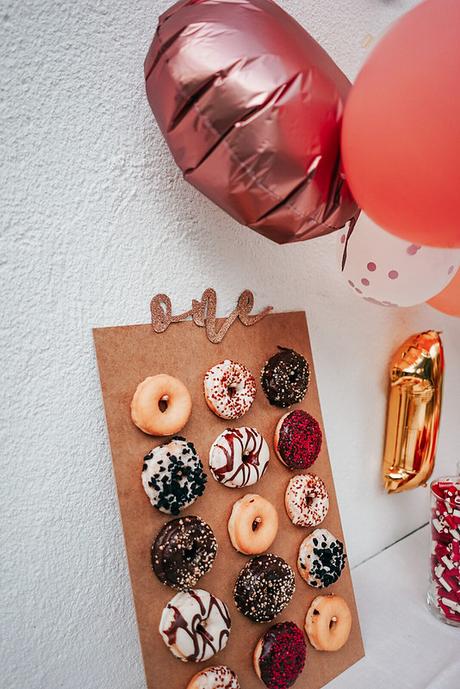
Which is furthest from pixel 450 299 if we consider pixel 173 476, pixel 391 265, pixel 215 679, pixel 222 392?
pixel 215 679

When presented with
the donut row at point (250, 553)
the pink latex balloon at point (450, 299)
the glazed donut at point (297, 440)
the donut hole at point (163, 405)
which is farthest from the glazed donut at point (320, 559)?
the pink latex balloon at point (450, 299)

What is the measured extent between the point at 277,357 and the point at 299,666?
0.45 metres

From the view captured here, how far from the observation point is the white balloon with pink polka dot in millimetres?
682

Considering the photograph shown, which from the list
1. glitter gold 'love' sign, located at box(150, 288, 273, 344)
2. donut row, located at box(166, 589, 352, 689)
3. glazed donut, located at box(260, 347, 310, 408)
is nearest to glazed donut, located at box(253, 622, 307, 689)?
donut row, located at box(166, 589, 352, 689)

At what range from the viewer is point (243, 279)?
80 cm

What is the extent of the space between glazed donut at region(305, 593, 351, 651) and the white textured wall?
0.27 meters

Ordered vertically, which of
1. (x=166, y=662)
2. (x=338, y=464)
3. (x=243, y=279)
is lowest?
(x=166, y=662)

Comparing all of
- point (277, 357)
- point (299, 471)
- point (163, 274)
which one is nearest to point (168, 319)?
point (163, 274)

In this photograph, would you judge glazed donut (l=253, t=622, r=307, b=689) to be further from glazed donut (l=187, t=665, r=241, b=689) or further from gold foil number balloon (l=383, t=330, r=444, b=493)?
gold foil number balloon (l=383, t=330, r=444, b=493)

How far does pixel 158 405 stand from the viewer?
2.22 feet

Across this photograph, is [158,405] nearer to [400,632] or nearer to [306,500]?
[306,500]

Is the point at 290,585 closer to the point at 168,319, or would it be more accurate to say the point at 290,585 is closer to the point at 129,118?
the point at 168,319

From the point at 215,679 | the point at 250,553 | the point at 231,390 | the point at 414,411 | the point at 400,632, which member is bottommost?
the point at 400,632

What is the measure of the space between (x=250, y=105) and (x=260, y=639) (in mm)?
704
